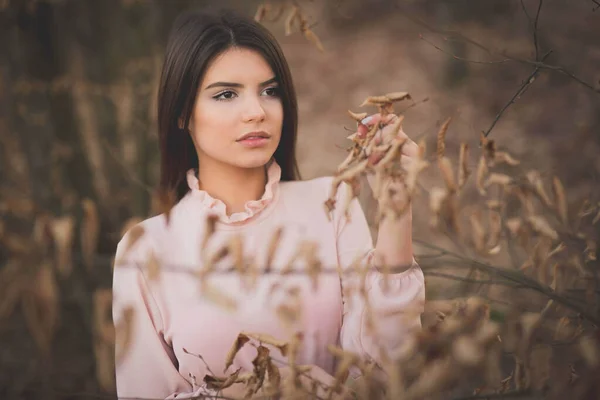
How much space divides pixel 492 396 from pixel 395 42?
5028 mm

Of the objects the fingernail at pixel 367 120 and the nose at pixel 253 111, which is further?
the nose at pixel 253 111

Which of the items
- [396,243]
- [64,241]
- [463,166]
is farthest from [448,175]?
[64,241]

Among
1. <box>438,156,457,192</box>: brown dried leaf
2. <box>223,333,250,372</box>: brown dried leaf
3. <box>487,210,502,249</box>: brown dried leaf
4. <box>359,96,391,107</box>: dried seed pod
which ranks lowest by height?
<box>223,333,250,372</box>: brown dried leaf

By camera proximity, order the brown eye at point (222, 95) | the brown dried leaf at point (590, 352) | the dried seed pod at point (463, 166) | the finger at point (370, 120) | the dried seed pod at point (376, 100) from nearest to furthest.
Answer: the brown dried leaf at point (590, 352) < the dried seed pod at point (463, 166) < the dried seed pod at point (376, 100) < the finger at point (370, 120) < the brown eye at point (222, 95)

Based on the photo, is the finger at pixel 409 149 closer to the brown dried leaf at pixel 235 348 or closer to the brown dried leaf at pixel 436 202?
Result: the brown dried leaf at pixel 436 202

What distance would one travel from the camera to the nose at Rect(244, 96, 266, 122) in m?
1.34

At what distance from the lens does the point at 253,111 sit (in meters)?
1.34

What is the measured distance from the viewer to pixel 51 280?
35.6 inches

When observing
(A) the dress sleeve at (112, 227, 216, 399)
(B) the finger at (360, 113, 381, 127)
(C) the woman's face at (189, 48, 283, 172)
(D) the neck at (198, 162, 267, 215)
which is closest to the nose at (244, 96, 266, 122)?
(C) the woman's face at (189, 48, 283, 172)

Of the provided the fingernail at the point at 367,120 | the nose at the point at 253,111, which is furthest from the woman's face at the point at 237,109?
the fingernail at the point at 367,120

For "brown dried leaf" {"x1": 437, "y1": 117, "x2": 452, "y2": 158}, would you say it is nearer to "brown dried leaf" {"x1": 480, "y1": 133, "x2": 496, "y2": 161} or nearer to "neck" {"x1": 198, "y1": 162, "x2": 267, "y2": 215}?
"brown dried leaf" {"x1": 480, "y1": 133, "x2": 496, "y2": 161}

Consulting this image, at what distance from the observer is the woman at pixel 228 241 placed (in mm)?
1350

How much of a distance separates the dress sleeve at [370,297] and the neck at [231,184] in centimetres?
20

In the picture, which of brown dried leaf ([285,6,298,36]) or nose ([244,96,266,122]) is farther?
nose ([244,96,266,122])
